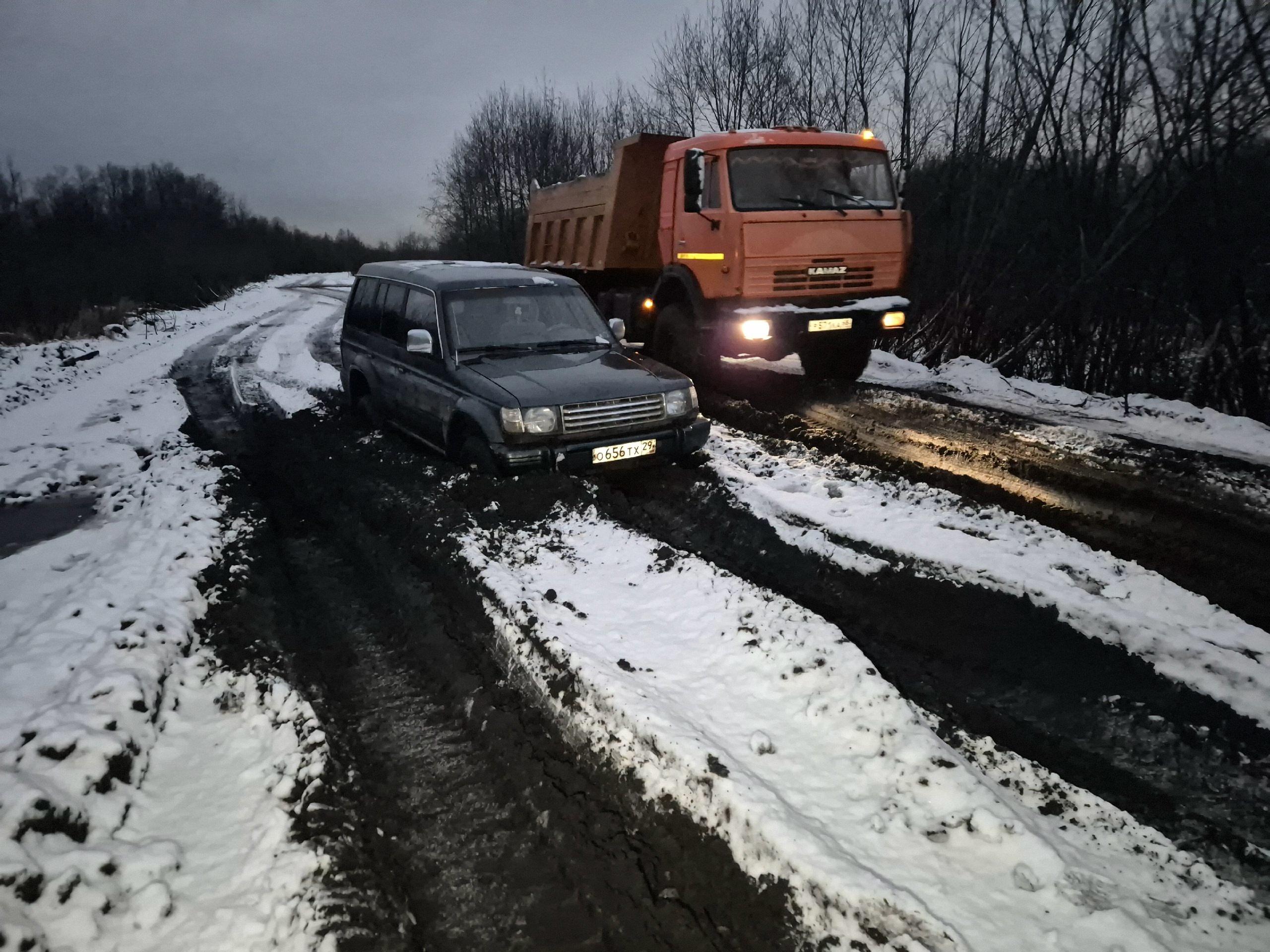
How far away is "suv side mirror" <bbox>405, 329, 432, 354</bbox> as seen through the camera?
627 cm

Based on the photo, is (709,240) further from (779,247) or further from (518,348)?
(518,348)

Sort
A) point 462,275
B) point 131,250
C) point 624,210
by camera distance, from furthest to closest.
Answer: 1. point 131,250
2. point 624,210
3. point 462,275

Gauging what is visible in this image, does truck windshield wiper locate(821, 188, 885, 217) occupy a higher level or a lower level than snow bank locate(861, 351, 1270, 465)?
higher

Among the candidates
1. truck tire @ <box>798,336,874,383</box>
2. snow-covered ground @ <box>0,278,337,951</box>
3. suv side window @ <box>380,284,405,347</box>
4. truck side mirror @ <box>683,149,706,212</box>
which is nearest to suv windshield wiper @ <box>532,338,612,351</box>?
suv side window @ <box>380,284,405,347</box>

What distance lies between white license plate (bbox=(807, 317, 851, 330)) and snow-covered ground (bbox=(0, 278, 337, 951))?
653cm

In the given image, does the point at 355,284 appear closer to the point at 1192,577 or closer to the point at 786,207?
the point at 786,207

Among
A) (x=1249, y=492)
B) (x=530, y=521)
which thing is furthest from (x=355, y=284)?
(x=1249, y=492)

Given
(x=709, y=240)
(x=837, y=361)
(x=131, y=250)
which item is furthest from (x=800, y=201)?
(x=131, y=250)

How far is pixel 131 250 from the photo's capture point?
1598 inches

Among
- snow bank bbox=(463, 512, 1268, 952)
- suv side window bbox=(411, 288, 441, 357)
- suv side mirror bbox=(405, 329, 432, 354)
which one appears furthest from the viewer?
suv side window bbox=(411, 288, 441, 357)

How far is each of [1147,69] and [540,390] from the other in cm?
973

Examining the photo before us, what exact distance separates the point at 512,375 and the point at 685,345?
425 centimetres

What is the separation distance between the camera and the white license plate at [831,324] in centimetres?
881

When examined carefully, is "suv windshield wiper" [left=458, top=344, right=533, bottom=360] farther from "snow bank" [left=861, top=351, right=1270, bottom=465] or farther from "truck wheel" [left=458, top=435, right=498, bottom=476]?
"snow bank" [left=861, top=351, right=1270, bottom=465]
